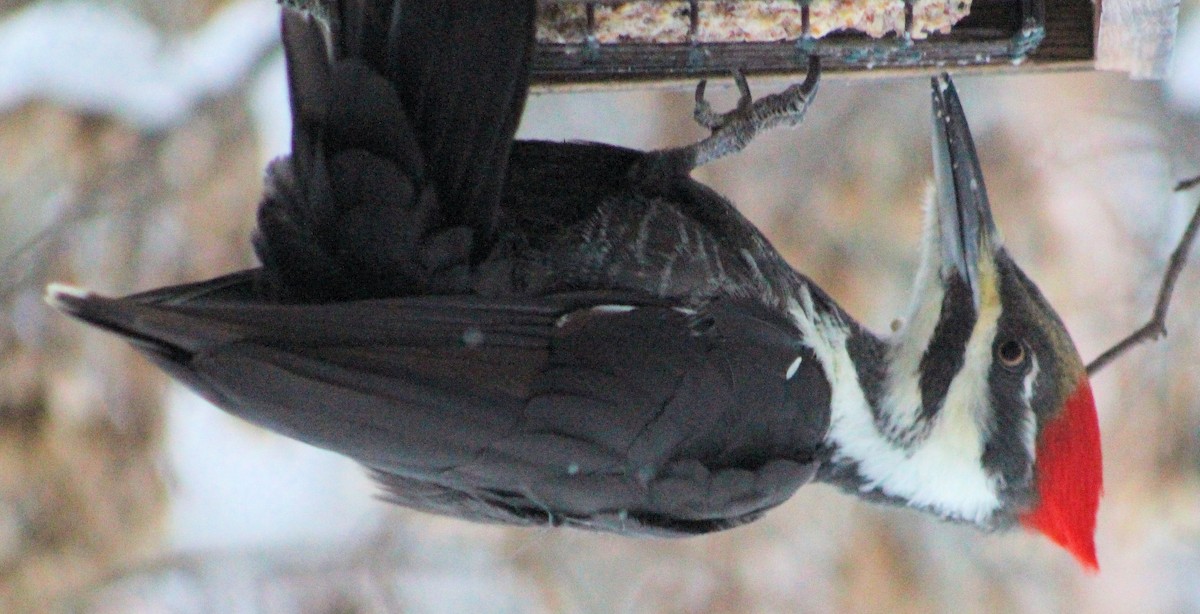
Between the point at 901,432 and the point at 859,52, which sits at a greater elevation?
the point at 859,52

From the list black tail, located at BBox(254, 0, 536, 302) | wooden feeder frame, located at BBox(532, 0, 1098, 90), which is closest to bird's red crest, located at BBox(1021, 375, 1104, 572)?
wooden feeder frame, located at BBox(532, 0, 1098, 90)

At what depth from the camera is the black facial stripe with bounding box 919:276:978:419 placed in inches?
122

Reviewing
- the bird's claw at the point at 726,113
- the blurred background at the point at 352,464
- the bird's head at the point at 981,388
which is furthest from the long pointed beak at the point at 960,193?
the blurred background at the point at 352,464

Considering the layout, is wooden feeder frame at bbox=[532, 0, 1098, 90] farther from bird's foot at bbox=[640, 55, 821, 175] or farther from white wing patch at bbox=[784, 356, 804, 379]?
white wing patch at bbox=[784, 356, 804, 379]

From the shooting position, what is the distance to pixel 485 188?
2.62 metres

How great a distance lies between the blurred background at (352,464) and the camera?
502 centimetres

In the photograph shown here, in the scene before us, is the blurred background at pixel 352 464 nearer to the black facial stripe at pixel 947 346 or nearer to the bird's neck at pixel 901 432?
the bird's neck at pixel 901 432

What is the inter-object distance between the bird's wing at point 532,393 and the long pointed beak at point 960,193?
0.50 metres

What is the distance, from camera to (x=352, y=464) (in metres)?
5.96

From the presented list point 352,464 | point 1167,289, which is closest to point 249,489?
point 352,464

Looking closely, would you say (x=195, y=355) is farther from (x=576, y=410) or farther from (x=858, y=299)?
(x=858, y=299)

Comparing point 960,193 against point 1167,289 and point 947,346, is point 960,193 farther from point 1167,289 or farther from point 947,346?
point 1167,289

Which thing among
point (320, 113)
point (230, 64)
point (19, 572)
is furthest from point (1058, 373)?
point (19, 572)

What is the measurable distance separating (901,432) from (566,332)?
3.37 ft
